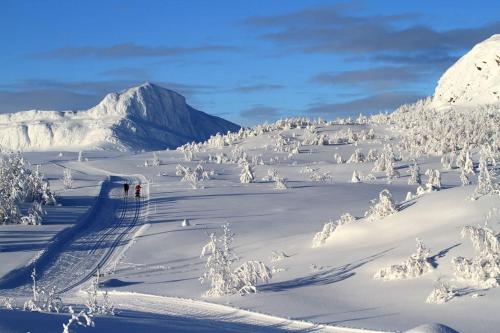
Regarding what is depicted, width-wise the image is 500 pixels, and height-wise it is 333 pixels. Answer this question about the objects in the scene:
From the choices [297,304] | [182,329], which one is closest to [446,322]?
[297,304]

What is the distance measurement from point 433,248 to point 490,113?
4925cm

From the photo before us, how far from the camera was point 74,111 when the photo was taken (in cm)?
18575

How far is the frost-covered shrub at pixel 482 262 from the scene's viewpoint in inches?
655

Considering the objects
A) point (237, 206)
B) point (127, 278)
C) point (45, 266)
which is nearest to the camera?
point (127, 278)

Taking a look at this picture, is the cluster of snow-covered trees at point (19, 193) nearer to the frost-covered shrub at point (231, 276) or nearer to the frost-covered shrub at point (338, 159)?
the frost-covered shrub at point (231, 276)

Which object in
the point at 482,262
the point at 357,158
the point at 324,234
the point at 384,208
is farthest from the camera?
the point at 357,158

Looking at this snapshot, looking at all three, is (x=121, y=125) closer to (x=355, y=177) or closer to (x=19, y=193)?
(x=355, y=177)

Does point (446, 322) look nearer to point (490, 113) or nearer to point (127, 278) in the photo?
point (127, 278)

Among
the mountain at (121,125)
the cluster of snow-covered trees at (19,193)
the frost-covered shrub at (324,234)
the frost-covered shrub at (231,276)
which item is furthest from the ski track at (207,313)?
the mountain at (121,125)

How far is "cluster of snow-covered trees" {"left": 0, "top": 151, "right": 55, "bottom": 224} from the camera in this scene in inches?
1206

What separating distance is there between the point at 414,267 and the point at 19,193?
23.2 metres

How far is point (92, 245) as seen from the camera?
2758 cm

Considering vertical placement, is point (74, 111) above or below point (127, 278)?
above

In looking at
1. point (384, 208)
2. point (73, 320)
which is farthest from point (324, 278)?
point (73, 320)
